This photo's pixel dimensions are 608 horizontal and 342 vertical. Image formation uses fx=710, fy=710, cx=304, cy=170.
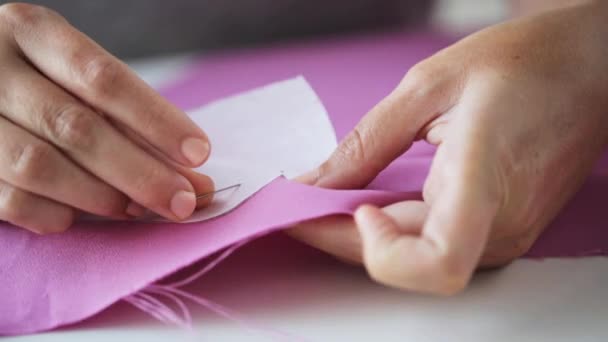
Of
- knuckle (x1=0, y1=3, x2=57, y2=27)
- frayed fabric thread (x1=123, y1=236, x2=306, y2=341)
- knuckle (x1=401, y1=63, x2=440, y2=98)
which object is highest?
knuckle (x1=0, y1=3, x2=57, y2=27)

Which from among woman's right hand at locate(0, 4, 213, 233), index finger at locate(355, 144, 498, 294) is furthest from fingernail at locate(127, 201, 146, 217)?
index finger at locate(355, 144, 498, 294)

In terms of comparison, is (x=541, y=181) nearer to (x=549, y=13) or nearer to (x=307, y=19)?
(x=549, y=13)

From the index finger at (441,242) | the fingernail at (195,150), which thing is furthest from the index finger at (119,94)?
the index finger at (441,242)

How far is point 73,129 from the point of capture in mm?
646

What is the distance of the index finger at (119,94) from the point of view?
651 mm

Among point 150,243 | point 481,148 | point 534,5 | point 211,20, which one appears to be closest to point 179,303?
point 150,243

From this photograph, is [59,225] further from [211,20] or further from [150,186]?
[211,20]

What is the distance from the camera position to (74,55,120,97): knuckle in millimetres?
652

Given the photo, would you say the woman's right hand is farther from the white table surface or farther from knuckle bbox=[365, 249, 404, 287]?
knuckle bbox=[365, 249, 404, 287]

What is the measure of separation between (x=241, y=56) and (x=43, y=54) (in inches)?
25.2

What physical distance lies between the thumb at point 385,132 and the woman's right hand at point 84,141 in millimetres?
124

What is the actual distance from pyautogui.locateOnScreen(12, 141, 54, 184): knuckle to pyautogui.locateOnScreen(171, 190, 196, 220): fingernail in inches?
4.8

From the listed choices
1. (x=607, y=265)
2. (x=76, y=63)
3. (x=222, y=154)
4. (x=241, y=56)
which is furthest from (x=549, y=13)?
(x=241, y=56)

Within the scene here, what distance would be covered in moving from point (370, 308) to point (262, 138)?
25 cm
